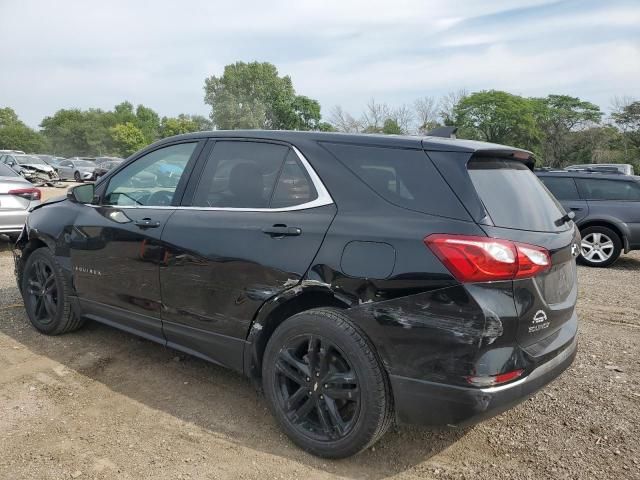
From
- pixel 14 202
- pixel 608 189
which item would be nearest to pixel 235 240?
pixel 14 202

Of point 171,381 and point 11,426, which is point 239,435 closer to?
point 171,381

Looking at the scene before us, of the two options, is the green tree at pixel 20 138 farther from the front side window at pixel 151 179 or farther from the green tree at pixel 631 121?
the front side window at pixel 151 179

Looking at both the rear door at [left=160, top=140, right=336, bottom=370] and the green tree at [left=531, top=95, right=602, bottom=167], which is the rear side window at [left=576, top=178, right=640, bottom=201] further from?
the green tree at [left=531, top=95, right=602, bottom=167]

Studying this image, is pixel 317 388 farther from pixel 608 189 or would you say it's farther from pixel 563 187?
pixel 608 189

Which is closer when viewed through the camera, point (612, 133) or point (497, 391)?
point (497, 391)

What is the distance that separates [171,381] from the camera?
3.67 m

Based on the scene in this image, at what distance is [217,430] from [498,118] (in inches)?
2294

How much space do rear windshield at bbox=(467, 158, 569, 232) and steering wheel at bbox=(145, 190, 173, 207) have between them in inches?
79.8

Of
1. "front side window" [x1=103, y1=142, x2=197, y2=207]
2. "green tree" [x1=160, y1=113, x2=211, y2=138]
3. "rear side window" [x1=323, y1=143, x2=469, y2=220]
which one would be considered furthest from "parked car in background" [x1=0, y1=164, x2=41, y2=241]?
"green tree" [x1=160, y1=113, x2=211, y2=138]

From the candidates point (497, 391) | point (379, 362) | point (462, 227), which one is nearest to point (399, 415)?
point (379, 362)

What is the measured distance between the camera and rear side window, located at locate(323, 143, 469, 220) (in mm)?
2486

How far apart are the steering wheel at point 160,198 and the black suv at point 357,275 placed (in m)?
0.01

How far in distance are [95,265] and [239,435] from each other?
177 centimetres

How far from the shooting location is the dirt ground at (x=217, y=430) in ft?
8.79
